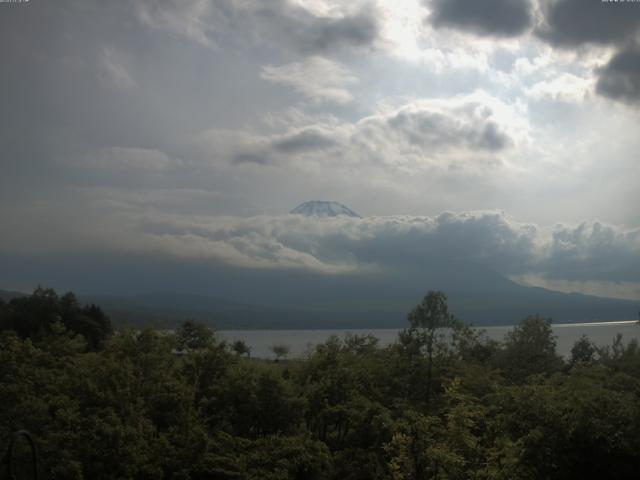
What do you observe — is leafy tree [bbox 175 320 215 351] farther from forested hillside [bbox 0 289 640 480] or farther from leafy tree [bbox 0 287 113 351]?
leafy tree [bbox 0 287 113 351]

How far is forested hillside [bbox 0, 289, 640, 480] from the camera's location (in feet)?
66.4

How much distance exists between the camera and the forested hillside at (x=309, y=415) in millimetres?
20250

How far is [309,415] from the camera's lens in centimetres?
3114

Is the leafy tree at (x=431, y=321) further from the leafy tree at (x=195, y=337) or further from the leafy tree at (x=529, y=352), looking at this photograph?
the leafy tree at (x=195, y=337)

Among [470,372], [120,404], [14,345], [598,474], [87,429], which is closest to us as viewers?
[598,474]

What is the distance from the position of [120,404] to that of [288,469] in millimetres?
7504

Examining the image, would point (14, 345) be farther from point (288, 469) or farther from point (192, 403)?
point (288, 469)

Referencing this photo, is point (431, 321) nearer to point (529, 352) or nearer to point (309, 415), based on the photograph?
point (309, 415)

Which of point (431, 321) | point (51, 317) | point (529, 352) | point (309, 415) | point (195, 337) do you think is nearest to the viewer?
point (309, 415)

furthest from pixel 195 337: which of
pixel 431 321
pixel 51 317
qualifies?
pixel 51 317

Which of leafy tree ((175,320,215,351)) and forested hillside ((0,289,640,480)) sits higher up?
leafy tree ((175,320,215,351))

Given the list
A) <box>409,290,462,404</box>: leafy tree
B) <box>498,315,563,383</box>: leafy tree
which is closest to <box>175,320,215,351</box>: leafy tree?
<box>409,290,462,404</box>: leafy tree

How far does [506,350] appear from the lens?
51250mm

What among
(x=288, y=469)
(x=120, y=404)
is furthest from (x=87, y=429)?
(x=288, y=469)
